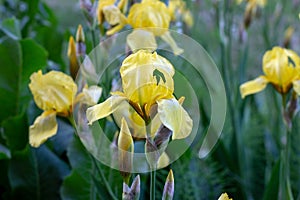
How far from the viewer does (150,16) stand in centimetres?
97

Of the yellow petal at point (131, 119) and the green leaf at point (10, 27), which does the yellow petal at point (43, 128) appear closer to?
the yellow petal at point (131, 119)

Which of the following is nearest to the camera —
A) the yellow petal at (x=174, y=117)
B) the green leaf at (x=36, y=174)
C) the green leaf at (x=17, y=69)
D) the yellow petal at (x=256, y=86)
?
the yellow petal at (x=174, y=117)

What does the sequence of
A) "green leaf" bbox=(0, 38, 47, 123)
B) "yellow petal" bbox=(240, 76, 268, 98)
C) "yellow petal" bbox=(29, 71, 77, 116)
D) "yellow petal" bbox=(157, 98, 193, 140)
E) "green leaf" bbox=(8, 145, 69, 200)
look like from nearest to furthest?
"yellow petal" bbox=(157, 98, 193, 140) < "yellow petal" bbox=(29, 71, 77, 116) < "yellow petal" bbox=(240, 76, 268, 98) < "green leaf" bbox=(8, 145, 69, 200) < "green leaf" bbox=(0, 38, 47, 123)

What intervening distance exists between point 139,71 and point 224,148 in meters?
0.89

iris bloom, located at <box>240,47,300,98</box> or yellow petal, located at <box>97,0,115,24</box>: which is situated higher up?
yellow petal, located at <box>97,0,115,24</box>

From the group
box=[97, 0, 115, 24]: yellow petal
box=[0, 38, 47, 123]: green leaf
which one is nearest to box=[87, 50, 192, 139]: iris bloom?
box=[97, 0, 115, 24]: yellow petal

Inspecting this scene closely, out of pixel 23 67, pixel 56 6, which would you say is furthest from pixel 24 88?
pixel 56 6

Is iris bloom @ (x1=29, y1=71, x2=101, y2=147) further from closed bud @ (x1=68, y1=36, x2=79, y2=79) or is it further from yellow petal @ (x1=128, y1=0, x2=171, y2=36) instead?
yellow petal @ (x1=128, y1=0, x2=171, y2=36)

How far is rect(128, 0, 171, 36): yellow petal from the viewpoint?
0.97m

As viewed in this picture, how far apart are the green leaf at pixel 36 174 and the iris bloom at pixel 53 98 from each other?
0.29 meters

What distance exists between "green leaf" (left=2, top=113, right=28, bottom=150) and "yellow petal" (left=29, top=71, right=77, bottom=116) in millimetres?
339

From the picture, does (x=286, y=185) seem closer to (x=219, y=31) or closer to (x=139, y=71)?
(x=139, y=71)

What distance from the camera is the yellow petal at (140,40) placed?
3.07 feet

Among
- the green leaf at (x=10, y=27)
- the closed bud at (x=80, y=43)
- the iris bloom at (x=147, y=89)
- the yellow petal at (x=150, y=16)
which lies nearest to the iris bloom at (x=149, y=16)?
the yellow petal at (x=150, y=16)
